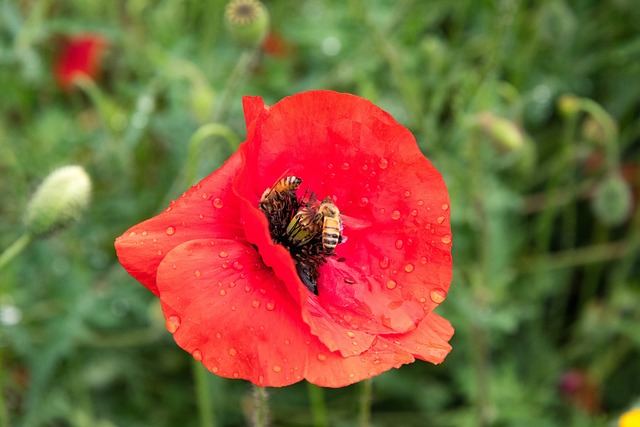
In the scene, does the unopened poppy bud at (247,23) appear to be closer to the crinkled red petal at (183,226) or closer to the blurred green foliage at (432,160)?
the blurred green foliage at (432,160)

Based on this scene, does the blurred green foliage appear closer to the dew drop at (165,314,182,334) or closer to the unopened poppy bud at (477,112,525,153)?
the unopened poppy bud at (477,112,525,153)

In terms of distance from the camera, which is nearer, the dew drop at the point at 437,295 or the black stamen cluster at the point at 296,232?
the dew drop at the point at 437,295

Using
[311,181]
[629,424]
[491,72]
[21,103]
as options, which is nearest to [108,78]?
[21,103]

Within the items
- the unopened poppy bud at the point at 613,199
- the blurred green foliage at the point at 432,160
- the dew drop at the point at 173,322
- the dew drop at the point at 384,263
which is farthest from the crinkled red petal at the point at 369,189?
the unopened poppy bud at the point at 613,199

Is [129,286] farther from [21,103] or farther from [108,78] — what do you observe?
[108,78]

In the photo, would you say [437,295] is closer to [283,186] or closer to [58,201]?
[283,186]
